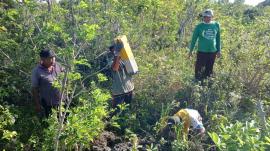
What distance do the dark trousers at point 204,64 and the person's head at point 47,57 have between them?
116 inches

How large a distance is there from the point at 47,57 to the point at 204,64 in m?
3.19

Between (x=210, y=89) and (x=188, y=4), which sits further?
(x=188, y=4)

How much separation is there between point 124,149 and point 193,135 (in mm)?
954

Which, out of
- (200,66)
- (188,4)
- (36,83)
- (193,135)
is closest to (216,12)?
(188,4)

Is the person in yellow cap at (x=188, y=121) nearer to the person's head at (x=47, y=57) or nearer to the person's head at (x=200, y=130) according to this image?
the person's head at (x=200, y=130)

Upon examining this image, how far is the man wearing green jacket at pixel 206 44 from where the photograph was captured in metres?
6.69

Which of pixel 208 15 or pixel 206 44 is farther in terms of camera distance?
pixel 206 44

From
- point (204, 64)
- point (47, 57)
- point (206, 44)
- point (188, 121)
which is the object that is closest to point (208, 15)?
point (206, 44)

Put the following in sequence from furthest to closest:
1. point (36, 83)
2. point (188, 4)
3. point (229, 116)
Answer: point (188, 4), point (229, 116), point (36, 83)

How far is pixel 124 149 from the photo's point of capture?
202 inches

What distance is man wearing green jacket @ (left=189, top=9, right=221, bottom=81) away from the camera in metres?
6.69

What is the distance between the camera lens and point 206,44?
6.82m

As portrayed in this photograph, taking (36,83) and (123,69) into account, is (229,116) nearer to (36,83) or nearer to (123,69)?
(123,69)

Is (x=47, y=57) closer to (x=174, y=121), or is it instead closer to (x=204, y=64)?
(x=174, y=121)
